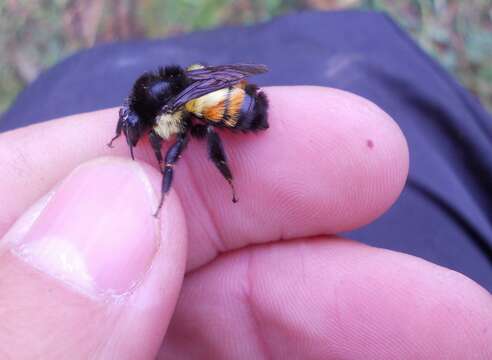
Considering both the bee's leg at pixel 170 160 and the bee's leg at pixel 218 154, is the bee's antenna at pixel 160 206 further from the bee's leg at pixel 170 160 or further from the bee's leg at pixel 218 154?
the bee's leg at pixel 218 154

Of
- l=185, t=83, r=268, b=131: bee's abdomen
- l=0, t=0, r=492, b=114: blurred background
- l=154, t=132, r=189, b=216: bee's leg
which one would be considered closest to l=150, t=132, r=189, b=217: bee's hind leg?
l=154, t=132, r=189, b=216: bee's leg

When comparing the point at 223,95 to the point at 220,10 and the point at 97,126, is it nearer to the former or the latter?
the point at 97,126

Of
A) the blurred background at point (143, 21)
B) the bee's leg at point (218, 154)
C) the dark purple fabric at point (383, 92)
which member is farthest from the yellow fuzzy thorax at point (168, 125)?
the blurred background at point (143, 21)

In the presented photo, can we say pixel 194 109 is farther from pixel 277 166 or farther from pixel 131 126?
pixel 277 166

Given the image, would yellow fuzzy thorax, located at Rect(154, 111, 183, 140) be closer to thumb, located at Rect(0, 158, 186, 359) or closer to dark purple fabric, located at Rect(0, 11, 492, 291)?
thumb, located at Rect(0, 158, 186, 359)

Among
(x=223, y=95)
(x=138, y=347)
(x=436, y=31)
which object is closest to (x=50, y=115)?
(x=223, y=95)

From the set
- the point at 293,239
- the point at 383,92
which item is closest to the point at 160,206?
the point at 293,239

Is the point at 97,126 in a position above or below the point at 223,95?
below
